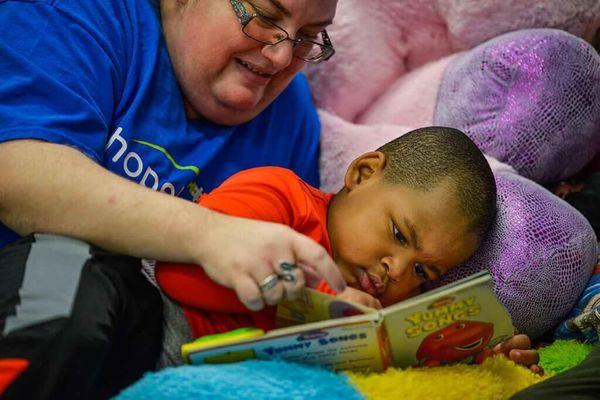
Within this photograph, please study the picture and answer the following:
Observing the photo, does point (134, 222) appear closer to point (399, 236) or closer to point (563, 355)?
point (399, 236)

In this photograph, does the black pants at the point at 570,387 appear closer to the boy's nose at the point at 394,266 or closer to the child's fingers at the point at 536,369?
the child's fingers at the point at 536,369

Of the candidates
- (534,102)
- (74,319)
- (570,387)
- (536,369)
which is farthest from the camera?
(534,102)

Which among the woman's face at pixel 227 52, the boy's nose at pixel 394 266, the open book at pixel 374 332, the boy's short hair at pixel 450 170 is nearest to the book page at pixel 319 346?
the open book at pixel 374 332

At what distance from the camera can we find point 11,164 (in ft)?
3.49

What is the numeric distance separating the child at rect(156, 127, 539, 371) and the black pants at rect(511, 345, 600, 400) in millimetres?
193

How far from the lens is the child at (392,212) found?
1.18 meters

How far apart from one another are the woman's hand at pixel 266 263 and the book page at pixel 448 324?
0.10 meters

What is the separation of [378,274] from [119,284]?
445 mm

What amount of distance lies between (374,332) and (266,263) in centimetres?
17

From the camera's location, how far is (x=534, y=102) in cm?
155

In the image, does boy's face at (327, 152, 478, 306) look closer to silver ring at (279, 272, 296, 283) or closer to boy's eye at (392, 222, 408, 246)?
boy's eye at (392, 222, 408, 246)

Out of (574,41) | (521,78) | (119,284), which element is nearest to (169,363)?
(119,284)

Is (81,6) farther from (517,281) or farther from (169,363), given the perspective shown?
(517,281)

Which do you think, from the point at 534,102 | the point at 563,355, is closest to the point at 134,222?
the point at 563,355
